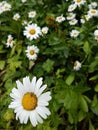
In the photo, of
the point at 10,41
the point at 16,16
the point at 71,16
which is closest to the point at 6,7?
the point at 16,16

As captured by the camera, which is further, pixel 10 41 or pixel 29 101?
pixel 10 41

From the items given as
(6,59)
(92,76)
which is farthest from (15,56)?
(92,76)

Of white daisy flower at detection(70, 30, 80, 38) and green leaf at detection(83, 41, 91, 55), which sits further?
white daisy flower at detection(70, 30, 80, 38)

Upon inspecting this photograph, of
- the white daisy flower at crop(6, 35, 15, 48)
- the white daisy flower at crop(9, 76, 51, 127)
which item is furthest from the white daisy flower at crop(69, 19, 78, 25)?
the white daisy flower at crop(9, 76, 51, 127)

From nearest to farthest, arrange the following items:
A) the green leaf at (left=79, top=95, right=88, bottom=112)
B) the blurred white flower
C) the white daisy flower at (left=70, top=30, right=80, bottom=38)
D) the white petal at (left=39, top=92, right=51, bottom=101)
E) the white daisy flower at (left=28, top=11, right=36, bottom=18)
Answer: the white petal at (left=39, top=92, right=51, bottom=101), the green leaf at (left=79, top=95, right=88, bottom=112), the white daisy flower at (left=70, top=30, right=80, bottom=38), the white daisy flower at (left=28, top=11, right=36, bottom=18), the blurred white flower

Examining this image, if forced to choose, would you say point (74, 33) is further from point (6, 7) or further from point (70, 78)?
point (6, 7)

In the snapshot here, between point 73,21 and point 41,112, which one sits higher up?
point 73,21

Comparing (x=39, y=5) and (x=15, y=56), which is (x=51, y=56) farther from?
(x=39, y=5)

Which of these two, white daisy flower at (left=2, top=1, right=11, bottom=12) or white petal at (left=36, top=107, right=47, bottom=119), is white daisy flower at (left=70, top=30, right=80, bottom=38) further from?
white petal at (left=36, top=107, right=47, bottom=119)

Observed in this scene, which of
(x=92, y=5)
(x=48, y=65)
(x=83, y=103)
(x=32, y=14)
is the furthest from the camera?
(x=32, y=14)
